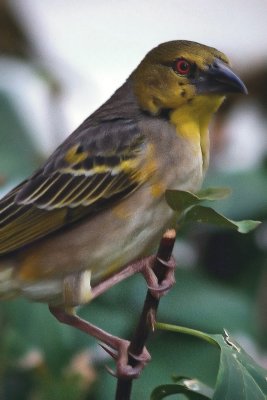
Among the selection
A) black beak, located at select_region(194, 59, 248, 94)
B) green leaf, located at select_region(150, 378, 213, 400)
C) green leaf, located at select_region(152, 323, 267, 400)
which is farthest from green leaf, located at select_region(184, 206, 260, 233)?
black beak, located at select_region(194, 59, 248, 94)

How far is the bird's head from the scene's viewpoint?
3412 mm

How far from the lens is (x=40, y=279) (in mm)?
3488

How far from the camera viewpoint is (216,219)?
252cm

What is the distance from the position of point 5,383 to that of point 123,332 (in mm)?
624

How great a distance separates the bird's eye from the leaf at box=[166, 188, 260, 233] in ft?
3.33

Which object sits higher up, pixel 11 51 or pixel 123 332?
pixel 11 51

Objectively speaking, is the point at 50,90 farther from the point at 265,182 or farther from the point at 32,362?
the point at 32,362

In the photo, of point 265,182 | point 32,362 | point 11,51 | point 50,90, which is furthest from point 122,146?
point 11,51

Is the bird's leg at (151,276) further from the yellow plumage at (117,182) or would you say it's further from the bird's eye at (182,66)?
the bird's eye at (182,66)

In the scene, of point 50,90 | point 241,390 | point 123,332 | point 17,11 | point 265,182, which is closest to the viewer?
point 241,390

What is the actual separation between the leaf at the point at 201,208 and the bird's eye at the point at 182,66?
1014 mm

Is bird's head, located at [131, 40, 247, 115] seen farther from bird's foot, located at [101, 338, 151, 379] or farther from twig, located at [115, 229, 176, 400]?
twig, located at [115, 229, 176, 400]

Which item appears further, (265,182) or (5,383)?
(265,182)

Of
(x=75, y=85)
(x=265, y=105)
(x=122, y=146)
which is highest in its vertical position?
(x=122, y=146)
